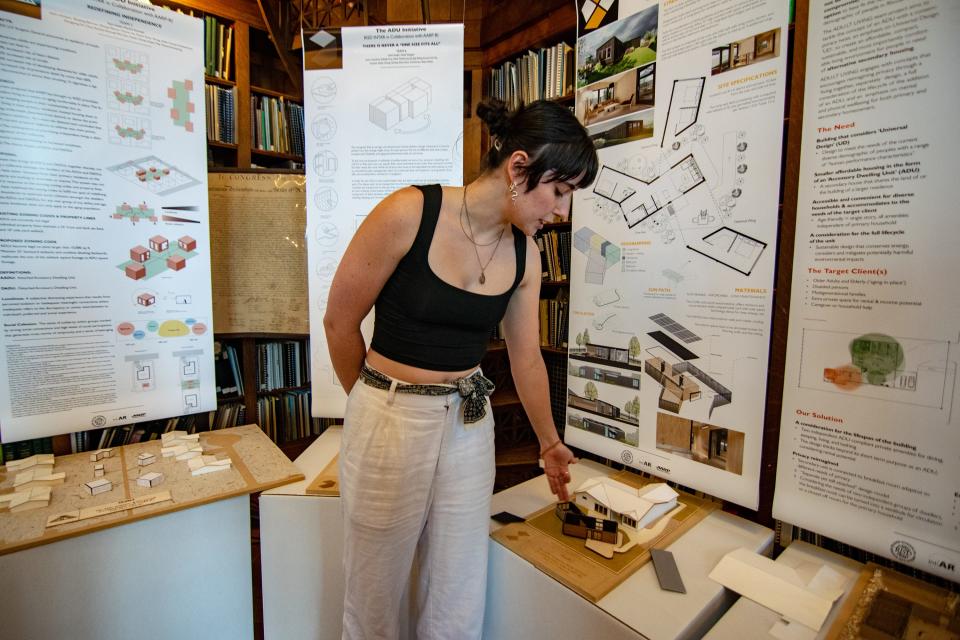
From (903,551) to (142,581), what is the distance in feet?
6.98

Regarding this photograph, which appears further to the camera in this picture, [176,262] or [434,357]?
[176,262]

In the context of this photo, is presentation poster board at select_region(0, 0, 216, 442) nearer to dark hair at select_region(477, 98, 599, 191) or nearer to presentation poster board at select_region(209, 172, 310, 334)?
presentation poster board at select_region(209, 172, 310, 334)

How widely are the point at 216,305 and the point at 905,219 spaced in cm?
266

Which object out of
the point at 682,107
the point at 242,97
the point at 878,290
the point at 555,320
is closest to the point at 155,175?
the point at 242,97

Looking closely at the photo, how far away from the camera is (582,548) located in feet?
4.20

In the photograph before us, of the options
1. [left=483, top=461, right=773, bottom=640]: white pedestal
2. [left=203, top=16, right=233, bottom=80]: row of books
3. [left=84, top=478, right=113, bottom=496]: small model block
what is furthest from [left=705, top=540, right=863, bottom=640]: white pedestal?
[left=203, top=16, right=233, bottom=80]: row of books

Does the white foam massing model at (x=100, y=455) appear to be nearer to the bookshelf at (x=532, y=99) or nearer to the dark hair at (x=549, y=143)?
the bookshelf at (x=532, y=99)

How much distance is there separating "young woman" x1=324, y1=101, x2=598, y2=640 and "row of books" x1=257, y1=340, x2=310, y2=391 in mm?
1593

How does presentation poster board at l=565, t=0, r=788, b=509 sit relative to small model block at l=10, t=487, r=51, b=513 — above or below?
above

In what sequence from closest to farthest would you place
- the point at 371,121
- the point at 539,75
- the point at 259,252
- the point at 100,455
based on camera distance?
the point at 100,455 → the point at 371,121 → the point at 539,75 → the point at 259,252

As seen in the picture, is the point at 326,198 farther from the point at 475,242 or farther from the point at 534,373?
the point at 534,373

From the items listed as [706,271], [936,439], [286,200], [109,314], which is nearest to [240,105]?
[286,200]

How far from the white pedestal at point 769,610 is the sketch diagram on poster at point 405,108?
73.8 inches

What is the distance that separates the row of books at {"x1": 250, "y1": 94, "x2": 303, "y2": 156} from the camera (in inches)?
101
